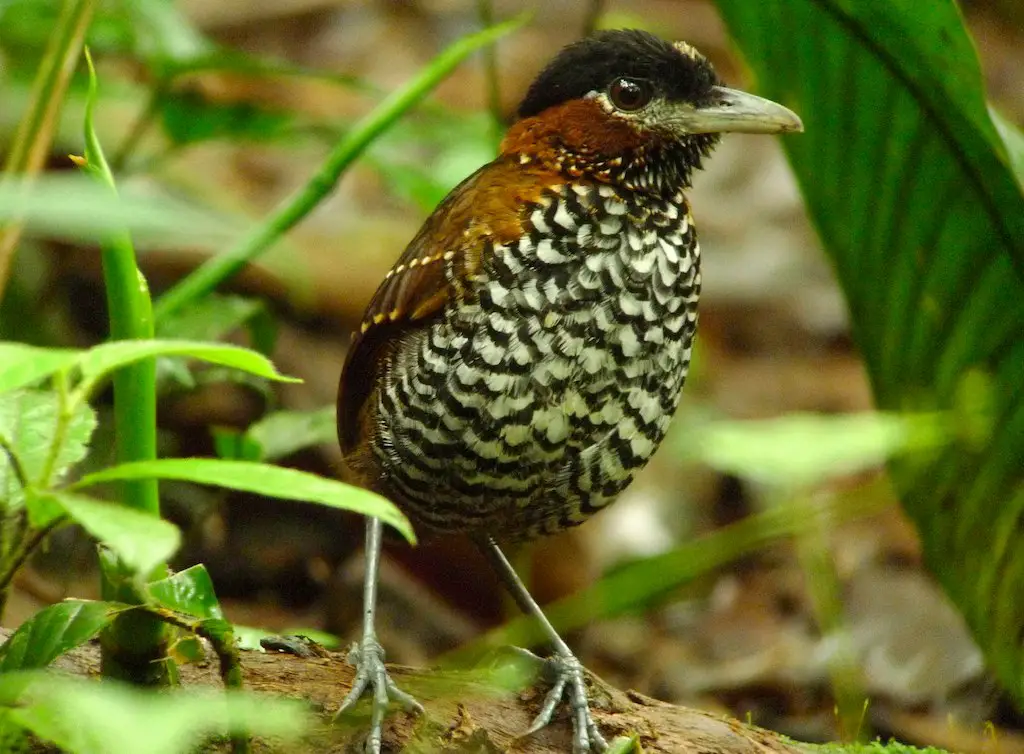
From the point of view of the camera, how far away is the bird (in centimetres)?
273

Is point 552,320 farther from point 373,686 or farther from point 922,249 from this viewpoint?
point 922,249

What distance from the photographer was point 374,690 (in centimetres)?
252

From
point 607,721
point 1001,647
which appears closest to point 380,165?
point 607,721

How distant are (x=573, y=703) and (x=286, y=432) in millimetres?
1004

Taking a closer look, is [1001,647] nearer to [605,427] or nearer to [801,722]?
[801,722]

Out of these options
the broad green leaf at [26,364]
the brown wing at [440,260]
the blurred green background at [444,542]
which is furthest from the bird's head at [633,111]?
the broad green leaf at [26,364]

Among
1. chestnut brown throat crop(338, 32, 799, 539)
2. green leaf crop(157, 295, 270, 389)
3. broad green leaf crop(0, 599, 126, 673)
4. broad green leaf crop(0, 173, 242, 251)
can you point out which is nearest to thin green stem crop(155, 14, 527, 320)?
green leaf crop(157, 295, 270, 389)

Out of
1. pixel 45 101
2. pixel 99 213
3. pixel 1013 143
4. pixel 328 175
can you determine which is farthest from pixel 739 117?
pixel 99 213

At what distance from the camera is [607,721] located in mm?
2707

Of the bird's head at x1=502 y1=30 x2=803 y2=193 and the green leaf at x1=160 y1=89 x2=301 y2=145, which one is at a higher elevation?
the bird's head at x1=502 y1=30 x2=803 y2=193

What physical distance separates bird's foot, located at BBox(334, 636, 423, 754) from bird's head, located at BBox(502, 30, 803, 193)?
3.85 feet

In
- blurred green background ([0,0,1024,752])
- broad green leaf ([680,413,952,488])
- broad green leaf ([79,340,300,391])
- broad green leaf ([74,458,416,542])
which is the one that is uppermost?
broad green leaf ([79,340,300,391])

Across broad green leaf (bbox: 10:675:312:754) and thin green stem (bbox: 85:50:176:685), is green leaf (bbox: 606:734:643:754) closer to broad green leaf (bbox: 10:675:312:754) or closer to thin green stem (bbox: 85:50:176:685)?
thin green stem (bbox: 85:50:176:685)

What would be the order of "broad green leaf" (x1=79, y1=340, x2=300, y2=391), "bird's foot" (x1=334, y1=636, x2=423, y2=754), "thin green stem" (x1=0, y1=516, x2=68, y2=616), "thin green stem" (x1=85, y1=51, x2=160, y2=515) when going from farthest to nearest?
"bird's foot" (x1=334, y1=636, x2=423, y2=754)
"thin green stem" (x1=85, y1=51, x2=160, y2=515)
"thin green stem" (x1=0, y1=516, x2=68, y2=616)
"broad green leaf" (x1=79, y1=340, x2=300, y2=391)
